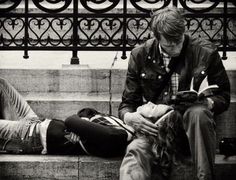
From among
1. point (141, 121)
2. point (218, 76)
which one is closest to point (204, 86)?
point (218, 76)

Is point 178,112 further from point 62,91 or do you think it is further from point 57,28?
point 57,28

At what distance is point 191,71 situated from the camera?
221 inches

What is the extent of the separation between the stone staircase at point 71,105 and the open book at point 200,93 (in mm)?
672

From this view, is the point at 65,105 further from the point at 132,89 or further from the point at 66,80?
the point at 132,89

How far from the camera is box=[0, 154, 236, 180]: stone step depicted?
18.7 feet

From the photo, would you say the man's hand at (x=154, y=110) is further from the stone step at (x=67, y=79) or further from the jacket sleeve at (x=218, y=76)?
the stone step at (x=67, y=79)

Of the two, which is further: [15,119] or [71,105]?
[71,105]

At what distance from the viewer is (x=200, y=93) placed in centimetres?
530

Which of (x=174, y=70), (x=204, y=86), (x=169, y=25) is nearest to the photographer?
(x=169, y=25)

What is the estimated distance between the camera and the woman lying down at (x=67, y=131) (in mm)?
5445

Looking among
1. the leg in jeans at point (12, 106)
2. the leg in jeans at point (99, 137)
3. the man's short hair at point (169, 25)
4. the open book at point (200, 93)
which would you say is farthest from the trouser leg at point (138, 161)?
the leg in jeans at point (12, 106)

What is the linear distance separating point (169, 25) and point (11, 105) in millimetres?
1916

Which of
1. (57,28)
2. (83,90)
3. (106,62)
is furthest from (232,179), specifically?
(57,28)

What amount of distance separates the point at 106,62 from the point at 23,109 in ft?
5.28
